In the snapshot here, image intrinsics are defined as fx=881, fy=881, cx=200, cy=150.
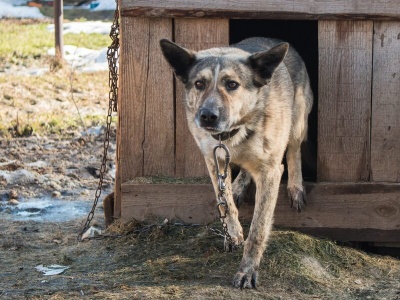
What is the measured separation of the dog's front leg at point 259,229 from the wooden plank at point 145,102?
3.74ft

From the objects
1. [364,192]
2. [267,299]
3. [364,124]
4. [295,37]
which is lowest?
[267,299]

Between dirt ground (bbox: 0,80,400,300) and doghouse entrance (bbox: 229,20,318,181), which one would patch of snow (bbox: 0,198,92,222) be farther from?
doghouse entrance (bbox: 229,20,318,181)

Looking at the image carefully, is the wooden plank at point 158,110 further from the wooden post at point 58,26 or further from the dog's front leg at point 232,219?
the wooden post at point 58,26

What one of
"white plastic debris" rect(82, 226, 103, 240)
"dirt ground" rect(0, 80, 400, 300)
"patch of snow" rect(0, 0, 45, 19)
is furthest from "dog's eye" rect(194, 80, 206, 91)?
"patch of snow" rect(0, 0, 45, 19)

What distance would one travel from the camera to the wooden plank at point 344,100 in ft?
21.9

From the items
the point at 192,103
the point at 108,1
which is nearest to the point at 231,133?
the point at 192,103

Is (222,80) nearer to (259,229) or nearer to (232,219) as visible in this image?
(259,229)

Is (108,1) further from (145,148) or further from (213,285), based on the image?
(213,285)

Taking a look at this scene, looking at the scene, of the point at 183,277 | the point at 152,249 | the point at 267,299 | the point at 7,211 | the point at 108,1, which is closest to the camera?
the point at 267,299

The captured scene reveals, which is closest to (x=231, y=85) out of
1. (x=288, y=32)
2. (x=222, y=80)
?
(x=222, y=80)

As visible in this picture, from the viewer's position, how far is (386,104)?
22.1ft

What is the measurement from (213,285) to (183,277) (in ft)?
0.88

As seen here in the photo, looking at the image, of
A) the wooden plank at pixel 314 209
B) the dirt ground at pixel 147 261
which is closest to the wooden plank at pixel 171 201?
the wooden plank at pixel 314 209

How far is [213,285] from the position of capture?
555 centimetres
